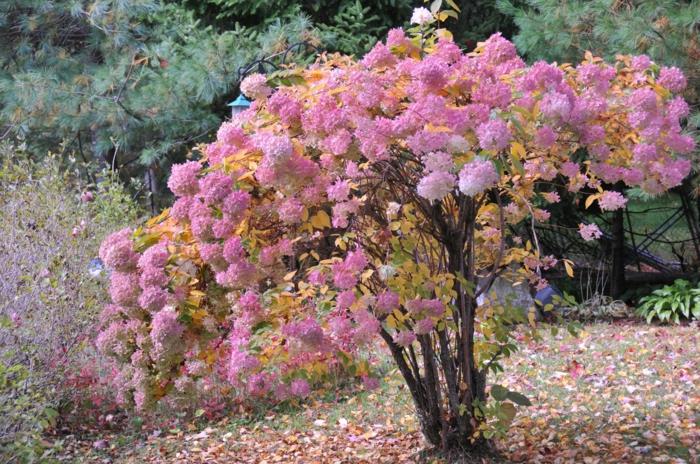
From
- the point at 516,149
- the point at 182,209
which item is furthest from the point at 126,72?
the point at 516,149

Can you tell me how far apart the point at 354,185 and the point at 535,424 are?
6.29 feet

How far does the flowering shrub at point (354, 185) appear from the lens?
101 inches

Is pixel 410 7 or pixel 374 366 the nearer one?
pixel 374 366

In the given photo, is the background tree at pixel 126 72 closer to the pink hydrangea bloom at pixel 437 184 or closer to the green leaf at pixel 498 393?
the green leaf at pixel 498 393

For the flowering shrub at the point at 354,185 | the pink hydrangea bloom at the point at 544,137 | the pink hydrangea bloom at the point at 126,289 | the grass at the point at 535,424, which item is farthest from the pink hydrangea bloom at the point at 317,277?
the grass at the point at 535,424

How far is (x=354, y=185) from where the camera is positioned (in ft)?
9.42

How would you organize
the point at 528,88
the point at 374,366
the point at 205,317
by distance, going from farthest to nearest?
1. the point at 374,366
2. the point at 205,317
3. the point at 528,88

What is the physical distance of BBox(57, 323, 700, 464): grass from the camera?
3.84 meters

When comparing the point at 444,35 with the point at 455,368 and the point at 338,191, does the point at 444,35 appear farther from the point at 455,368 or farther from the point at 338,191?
the point at 455,368

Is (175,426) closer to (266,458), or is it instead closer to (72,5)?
(266,458)

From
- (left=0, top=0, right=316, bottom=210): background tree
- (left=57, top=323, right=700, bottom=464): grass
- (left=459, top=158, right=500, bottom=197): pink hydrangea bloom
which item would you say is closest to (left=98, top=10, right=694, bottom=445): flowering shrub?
(left=459, top=158, right=500, bottom=197): pink hydrangea bloom

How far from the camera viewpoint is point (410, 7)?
7.97 metres

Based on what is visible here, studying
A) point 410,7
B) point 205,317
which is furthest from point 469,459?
point 410,7

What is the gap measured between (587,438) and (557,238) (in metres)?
5.07
